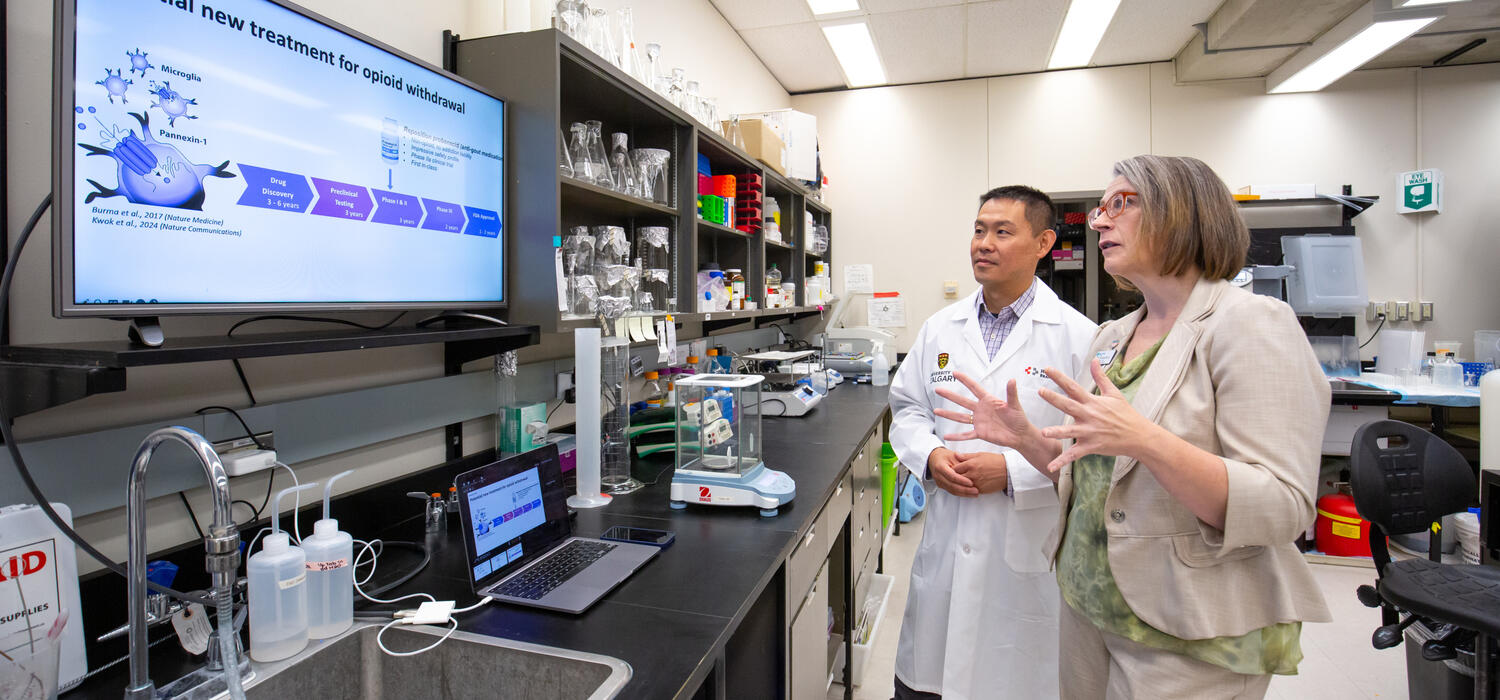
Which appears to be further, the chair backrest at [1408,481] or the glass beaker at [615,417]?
the chair backrest at [1408,481]

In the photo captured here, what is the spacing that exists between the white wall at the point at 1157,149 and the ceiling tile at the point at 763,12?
133 centimetres

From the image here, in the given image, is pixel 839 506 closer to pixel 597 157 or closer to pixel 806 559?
pixel 806 559

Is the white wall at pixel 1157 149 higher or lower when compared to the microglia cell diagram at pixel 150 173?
higher

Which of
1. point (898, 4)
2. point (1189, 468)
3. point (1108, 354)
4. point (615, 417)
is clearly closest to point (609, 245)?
point (615, 417)

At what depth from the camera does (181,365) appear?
116 centimetres

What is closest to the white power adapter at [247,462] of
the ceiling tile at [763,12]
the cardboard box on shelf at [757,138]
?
the cardboard box on shelf at [757,138]

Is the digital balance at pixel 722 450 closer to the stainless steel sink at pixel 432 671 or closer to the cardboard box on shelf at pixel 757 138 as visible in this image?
the stainless steel sink at pixel 432 671

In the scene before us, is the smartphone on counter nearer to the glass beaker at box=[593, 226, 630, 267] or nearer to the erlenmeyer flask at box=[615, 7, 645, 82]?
the glass beaker at box=[593, 226, 630, 267]

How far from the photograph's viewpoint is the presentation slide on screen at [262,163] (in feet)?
2.92

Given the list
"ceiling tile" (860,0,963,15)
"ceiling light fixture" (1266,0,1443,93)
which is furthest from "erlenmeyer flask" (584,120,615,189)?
"ceiling light fixture" (1266,0,1443,93)

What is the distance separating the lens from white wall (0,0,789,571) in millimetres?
972

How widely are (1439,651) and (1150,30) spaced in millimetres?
3546

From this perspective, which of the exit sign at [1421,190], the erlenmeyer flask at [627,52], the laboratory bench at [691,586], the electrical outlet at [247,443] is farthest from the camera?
the exit sign at [1421,190]

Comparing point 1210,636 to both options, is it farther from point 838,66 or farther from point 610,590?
point 838,66
